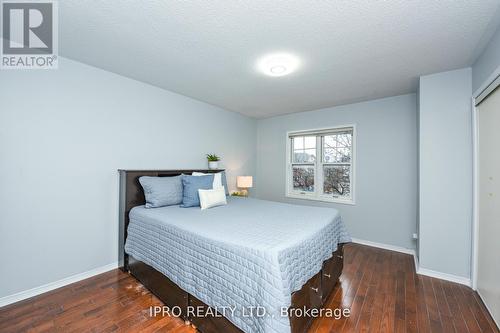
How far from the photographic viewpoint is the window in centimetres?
384

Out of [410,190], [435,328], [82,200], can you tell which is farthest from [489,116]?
[82,200]

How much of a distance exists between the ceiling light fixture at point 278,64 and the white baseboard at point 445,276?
9.14 feet

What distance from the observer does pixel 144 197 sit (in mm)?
2689

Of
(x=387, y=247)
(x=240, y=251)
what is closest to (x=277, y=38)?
(x=240, y=251)

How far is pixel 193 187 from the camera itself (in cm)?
271

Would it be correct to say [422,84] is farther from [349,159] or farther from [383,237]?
[383,237]

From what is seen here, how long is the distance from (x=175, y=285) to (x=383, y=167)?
11.0 ft

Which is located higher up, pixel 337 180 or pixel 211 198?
pixel 337 180

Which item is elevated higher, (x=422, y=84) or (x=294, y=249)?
(x=422, y=84)

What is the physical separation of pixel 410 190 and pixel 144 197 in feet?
12.3

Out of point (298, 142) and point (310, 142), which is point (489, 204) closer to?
point (310, 142)

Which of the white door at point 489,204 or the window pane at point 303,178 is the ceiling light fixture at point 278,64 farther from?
the window pane at point 303,178

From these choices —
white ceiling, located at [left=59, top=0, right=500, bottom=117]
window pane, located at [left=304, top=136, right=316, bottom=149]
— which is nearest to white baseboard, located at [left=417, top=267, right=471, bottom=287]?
white ceiling, located at [left=59, top=0, right=500, bottom=117]

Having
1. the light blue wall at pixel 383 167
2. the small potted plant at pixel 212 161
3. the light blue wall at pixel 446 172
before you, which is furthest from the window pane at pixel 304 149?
the light blue wall at pixel 446 172
